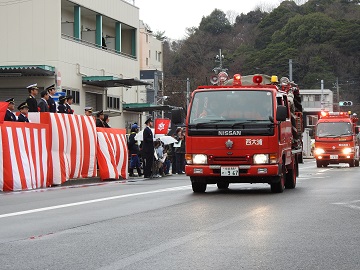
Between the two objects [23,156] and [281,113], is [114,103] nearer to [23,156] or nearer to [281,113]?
[23,156]

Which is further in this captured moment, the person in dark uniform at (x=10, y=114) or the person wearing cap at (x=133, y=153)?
the person wearing cap at (x=133, y=153)

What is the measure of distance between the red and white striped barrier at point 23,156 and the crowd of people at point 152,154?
6866mm

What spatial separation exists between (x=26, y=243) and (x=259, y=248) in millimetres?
2756

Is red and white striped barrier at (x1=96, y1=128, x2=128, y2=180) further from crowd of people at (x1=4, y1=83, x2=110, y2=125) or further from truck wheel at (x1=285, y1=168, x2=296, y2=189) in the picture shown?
truck wheel at (x1=285, y1=168, x2=296, y2=189)

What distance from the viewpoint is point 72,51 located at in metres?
40.6

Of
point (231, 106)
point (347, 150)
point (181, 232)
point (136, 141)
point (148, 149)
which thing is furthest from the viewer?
point (347, 150)

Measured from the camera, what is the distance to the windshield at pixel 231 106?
17.1 metres

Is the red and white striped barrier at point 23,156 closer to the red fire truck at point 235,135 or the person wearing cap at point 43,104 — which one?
the person wearing cap at point 43,104

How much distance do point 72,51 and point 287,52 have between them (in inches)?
2138

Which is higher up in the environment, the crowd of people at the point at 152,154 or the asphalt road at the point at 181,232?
the crowd of people at the point at 152,154

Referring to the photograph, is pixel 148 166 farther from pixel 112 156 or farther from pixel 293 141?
pixel 293 141

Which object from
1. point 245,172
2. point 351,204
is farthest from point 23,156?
point 351,204

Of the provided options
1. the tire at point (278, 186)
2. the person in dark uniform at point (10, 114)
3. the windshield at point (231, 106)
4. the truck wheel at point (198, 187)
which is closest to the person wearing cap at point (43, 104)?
the person in dark uniform at point (10, 114)

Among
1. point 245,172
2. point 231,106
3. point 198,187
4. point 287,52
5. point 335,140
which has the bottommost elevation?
point 198,187
